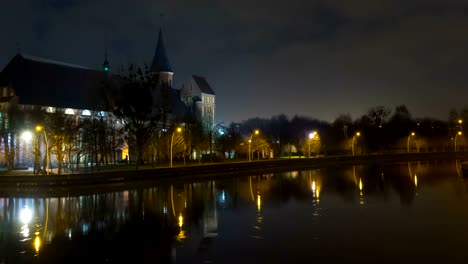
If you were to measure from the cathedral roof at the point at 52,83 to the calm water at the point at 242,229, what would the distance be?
4984cm

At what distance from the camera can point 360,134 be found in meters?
124

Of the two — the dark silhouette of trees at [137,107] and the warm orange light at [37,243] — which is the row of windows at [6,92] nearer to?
the dark silhouette of trees at [137,107]

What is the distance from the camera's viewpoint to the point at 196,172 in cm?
5497

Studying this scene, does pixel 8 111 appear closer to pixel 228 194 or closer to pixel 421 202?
pixel 228 194

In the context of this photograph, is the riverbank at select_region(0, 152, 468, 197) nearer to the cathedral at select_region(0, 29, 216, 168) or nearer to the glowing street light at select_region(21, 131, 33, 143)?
the glowing street light at select_region(21, 131, 33, 143)

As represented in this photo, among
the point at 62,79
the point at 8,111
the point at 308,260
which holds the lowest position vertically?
the point at 308,260

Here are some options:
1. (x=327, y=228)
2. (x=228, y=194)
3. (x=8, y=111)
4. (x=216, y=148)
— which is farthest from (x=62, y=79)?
(x=327, y=228)

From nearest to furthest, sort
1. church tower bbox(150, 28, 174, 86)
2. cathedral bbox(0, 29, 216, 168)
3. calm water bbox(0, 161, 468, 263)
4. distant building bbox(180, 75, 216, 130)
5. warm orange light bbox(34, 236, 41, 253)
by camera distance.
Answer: calm water bbox(0, 161, 468, 263)
warm orange light bbox(34, 236, 41, 253)
cathedral bbox(0, 29, 216, 168)
church tower bbox(150, 28, 174, 86)
distant building bbox(180, 75, 216, 130)

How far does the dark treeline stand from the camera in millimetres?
113619

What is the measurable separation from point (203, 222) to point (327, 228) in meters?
5.12

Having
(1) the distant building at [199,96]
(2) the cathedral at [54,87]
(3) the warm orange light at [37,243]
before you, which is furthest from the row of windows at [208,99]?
A: (3) the warm orange light at [37,243]

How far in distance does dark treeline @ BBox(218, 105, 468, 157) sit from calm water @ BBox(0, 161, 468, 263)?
220 feet

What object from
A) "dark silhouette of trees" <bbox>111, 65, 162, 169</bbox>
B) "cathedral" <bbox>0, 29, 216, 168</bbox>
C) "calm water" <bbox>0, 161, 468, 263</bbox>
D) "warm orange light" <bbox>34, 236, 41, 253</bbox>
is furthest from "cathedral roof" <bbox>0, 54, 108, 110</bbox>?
"warm orange light" <bbox>34, 236, 41, 253</bbox>

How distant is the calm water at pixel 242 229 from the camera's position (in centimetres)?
1322
